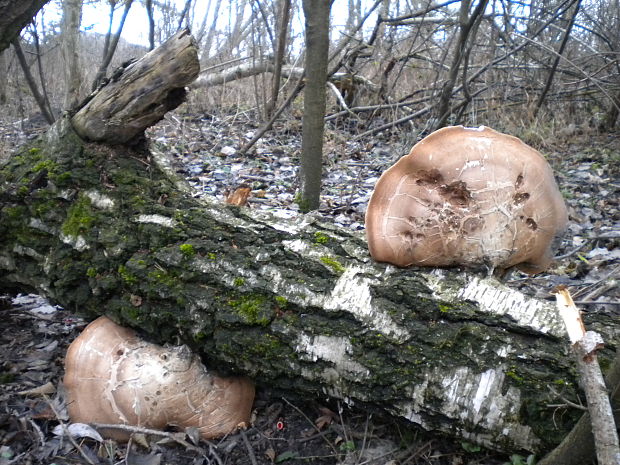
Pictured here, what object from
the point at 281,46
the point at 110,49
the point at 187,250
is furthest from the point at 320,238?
the point at 110,49

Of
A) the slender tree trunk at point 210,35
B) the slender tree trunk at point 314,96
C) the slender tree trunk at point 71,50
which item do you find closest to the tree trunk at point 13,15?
the slender tree trunk at point 314,96

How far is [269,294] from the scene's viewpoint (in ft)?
7.91

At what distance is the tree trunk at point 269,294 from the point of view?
6.73 ft

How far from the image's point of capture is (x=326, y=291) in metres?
2.36

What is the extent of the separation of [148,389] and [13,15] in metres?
2.41

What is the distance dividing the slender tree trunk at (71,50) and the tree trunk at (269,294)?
436 centimetres

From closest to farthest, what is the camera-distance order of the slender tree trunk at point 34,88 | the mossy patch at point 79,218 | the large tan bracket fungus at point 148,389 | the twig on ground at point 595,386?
the twig on ground at point 595,386 < the large tan bracket fungus at point 148,389 < the mossy patch at point 79,218 < the slender tree trunk at point 34,88

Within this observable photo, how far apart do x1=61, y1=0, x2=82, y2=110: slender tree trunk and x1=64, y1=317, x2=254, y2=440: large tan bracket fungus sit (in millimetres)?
5197

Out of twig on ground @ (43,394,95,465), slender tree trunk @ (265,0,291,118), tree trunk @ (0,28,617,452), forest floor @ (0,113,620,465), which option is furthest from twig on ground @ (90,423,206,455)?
slender tree trunk @ (265,0,291,118)

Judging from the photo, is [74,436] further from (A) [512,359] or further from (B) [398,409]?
(A) [512,359]

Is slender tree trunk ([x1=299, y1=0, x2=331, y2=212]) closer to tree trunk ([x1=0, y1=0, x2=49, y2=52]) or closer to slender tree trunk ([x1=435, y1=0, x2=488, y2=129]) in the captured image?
slender tree trunk ([x1=435, y1=0, x2=488, y2=129])

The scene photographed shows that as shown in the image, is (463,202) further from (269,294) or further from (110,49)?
(110,49)

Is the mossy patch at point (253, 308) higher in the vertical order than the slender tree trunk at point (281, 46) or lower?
lower

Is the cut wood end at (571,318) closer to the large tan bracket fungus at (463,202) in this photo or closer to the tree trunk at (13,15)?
the large tan bracket fungus at (463,202)
